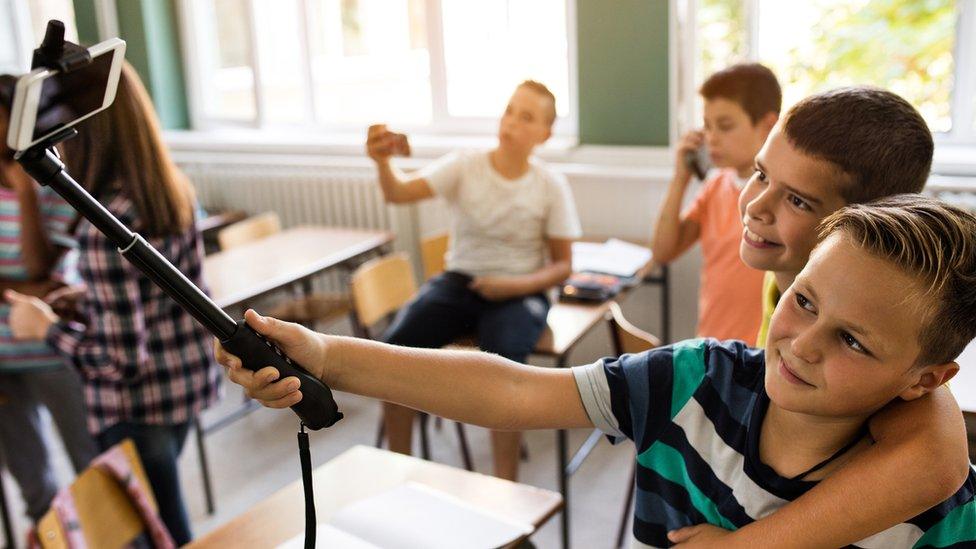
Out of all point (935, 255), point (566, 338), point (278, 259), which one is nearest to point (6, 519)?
point (278, 259)

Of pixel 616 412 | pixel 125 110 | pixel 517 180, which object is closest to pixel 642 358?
pixel 616 412

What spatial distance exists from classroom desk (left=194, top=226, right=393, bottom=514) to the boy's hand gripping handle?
1.92 metres

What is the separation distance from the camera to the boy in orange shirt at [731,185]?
7.22 ft

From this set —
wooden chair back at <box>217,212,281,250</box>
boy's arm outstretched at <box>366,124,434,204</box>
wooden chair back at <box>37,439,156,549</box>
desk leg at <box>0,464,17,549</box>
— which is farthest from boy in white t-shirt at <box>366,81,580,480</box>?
wooden chair back at <box>37,439,156,549</box>

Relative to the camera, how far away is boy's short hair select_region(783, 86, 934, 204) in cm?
109

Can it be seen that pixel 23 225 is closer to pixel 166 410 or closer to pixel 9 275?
pixel 9 275

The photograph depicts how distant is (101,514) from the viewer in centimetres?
151

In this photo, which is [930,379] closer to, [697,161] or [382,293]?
[697,161]

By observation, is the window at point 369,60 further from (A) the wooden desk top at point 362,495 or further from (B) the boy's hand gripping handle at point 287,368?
(B) the boy's hand gripping handle at point 287,368

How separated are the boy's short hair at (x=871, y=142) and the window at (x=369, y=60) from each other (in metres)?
2.85

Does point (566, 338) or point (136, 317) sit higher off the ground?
point (136, 317)

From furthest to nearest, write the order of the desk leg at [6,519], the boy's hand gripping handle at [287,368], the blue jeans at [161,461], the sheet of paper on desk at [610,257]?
the sheet of paper on desk at [610,257] < the desk leg at [6,519] < the blue jeans at [161,461] < the boy's hand gripping handle at [287,368]

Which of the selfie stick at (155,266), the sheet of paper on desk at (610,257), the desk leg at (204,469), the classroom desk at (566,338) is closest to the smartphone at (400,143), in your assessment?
the classroom desk at (566,338)

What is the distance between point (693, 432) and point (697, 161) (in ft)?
5.73
